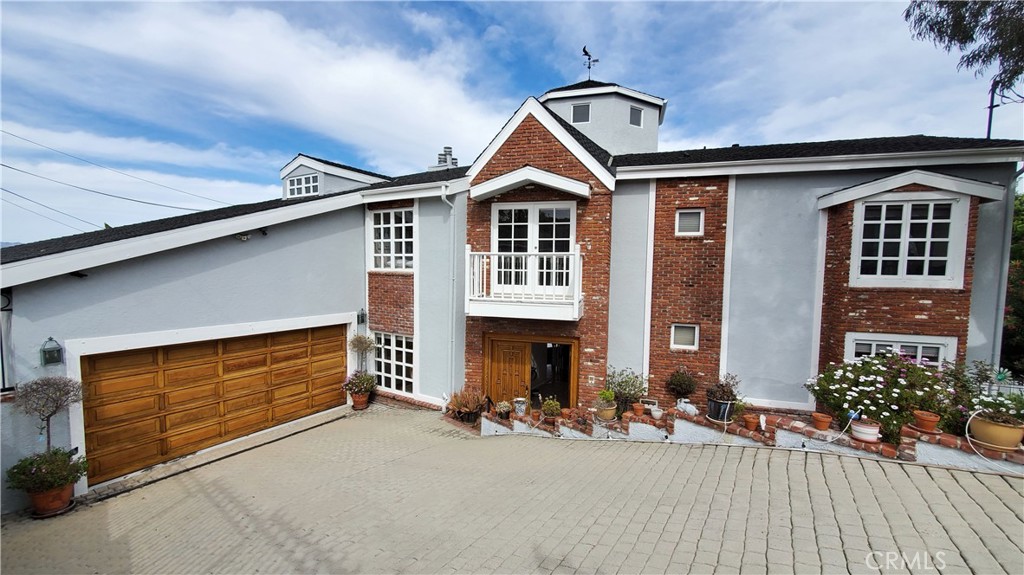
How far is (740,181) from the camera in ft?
28.3

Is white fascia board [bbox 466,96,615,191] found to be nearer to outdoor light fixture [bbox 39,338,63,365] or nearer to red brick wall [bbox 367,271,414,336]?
red brick wall [bbox 367,271,414,336]

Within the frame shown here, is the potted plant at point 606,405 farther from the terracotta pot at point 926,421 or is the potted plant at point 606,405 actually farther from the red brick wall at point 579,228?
the terracotta pot at point 926,421

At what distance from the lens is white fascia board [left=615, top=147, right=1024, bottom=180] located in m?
7.08

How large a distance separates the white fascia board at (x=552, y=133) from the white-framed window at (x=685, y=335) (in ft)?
11.7

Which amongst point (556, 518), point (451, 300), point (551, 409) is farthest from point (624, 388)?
point (451, 300)

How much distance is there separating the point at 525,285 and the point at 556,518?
541 cm

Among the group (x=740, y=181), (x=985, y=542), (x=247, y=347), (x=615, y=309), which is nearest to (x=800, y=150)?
(x=740, y=181)

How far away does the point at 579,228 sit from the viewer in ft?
30.1

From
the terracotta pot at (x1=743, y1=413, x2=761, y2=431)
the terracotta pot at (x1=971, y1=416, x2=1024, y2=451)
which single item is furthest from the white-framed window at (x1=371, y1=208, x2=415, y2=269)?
the terracotta pot at (x1=971, y1=416, x2=1024, y2=451)

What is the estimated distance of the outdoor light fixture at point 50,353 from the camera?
20.0 ft

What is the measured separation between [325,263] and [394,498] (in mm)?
6475

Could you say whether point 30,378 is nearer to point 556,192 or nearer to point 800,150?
point 556,192

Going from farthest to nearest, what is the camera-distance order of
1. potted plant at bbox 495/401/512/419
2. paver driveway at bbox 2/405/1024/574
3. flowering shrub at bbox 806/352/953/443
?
potted plant at bbox 495/401/512/419 < flowering shrub at bbox 806/352/953/443 < paver driveway at bbox 2/405/1024/574

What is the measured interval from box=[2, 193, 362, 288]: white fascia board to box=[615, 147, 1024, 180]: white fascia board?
7751 millimetres
